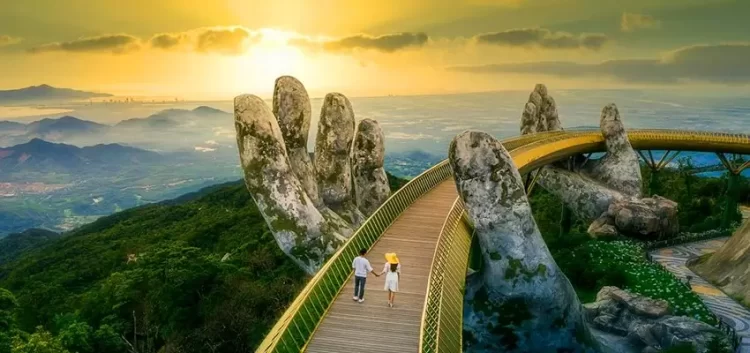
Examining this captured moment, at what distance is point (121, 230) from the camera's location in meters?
79.7

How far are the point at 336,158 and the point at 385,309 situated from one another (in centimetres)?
1631

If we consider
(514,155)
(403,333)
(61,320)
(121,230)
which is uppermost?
(514,155)

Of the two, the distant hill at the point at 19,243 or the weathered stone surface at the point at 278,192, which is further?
the distant hill at the point at 19,243

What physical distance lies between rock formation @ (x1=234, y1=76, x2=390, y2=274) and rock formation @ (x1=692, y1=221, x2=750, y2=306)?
18447 millimetres

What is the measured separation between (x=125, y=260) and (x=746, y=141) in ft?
170

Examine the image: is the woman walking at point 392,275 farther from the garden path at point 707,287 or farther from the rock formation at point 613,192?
the rock formation at point 613,192

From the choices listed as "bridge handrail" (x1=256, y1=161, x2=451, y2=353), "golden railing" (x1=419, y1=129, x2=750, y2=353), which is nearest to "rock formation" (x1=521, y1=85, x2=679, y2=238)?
"golden railing" (x1=419, y1=129, x2=750, y2=353)

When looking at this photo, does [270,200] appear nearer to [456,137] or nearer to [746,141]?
[456,137]

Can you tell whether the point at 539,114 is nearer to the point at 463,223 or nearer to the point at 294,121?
the point at 294,121

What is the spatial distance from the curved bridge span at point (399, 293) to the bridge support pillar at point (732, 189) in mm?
25270

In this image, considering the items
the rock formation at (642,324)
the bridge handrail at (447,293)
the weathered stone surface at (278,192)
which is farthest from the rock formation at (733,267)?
the weathered stone surface at (278,192)

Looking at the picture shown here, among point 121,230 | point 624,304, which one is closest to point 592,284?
point 624,304

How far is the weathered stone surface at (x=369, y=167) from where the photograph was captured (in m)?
32.7

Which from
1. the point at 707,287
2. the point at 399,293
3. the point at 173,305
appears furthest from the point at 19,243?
the point at 707,287
